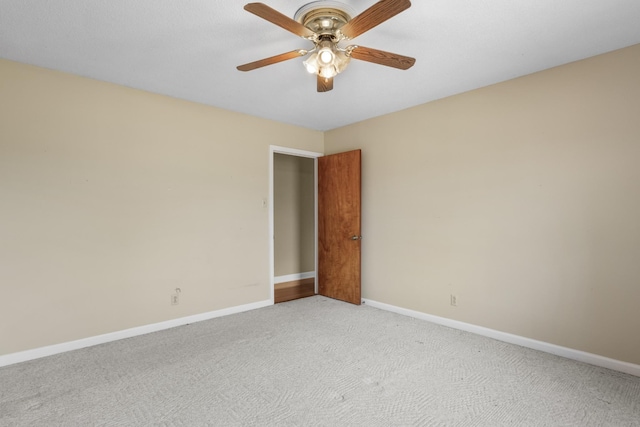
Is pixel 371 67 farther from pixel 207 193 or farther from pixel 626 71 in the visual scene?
pixel 207 193

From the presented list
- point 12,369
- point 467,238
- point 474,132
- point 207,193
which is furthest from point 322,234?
point 12,369

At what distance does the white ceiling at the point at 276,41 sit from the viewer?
77.4 inches

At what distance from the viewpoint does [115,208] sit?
3.08 meters

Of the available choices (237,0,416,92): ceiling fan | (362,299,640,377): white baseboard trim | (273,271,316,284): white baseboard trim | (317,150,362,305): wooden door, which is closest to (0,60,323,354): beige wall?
(317,150,362,305): wooden door

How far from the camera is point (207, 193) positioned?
146 inches

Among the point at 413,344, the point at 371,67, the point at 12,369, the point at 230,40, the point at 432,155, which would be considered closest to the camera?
the point at 230,40

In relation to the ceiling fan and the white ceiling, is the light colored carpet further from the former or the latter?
the white ceiling

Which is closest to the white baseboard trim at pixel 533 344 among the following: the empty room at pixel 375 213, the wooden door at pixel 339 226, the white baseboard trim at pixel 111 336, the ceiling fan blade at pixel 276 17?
the empty room at pixel 375 213

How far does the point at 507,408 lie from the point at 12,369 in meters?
3.64

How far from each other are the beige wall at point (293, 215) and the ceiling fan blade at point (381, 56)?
147 inches

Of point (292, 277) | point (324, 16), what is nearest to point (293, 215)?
point (292, 277)

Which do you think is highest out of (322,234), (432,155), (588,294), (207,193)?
(432,155)

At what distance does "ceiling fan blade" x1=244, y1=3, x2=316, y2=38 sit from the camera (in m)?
1.53

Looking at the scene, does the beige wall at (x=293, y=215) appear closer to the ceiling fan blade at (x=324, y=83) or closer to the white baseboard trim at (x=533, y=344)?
the white baseboard trim at (x=533, y=344)
